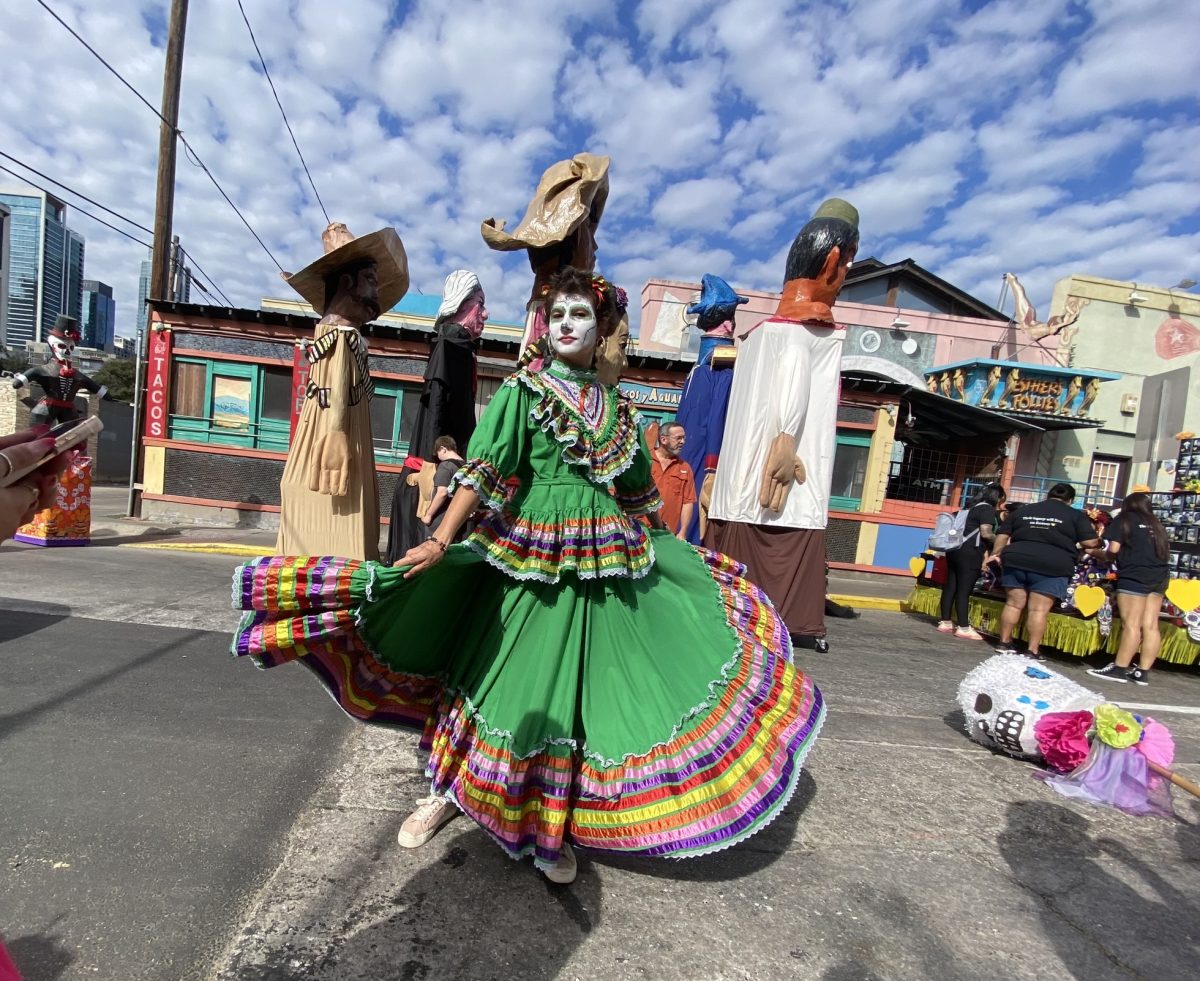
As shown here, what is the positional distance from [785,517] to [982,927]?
2840mm

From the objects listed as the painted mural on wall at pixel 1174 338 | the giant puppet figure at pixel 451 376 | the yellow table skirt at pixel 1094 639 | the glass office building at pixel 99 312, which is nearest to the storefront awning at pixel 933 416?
the yellow table skirt at pixel 1094 639

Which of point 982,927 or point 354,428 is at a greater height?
point 354,428

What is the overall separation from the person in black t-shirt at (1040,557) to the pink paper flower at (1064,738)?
242 centimetres

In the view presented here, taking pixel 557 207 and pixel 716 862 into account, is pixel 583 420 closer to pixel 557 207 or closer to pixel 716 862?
pixel 557 207

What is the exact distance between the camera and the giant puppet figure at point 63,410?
617cm

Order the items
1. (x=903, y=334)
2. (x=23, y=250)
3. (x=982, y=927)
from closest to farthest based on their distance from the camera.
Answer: (x=982, y=927) → (x=23, y=250) → (x=903, y=334)

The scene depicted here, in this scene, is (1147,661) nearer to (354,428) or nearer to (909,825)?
(909,825)

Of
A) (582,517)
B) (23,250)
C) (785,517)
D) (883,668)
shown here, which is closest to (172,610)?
(582,517)

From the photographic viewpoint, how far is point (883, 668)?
4.64 m

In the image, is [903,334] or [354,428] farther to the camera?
[903,334]

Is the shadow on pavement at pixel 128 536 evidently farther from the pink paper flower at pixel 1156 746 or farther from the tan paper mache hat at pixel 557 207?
the pink paper flower at pixel 1156 746

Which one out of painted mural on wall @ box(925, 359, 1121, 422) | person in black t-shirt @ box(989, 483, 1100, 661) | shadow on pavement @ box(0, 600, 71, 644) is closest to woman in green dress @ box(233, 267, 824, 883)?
shadow on pavement @ box(0, 600, 71, 644)

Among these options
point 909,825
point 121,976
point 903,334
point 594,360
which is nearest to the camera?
point 121,976

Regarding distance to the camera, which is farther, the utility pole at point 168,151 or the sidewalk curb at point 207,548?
the utility pole at point 168,151
